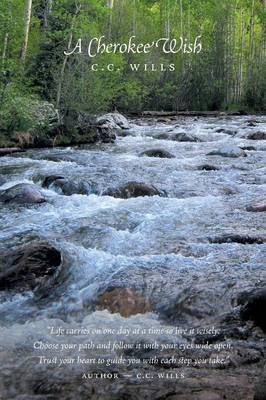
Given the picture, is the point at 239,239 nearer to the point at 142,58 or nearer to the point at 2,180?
the point at 2,180

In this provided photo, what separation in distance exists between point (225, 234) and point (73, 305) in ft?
8.66

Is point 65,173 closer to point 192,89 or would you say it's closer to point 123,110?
point 123,110

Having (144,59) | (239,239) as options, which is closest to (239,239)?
(239,239)

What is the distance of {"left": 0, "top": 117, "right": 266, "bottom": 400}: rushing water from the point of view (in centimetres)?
373

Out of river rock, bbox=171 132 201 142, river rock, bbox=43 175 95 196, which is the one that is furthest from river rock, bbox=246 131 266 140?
river rock, bbox=43 175 95 196

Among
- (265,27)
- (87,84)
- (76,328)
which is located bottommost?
(76,328)

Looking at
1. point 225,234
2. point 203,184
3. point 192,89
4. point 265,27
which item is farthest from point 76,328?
point 265,27

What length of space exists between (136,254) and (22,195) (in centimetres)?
331

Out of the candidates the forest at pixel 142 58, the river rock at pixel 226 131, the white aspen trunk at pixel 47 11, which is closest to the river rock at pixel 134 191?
the forest at pixel 142 58

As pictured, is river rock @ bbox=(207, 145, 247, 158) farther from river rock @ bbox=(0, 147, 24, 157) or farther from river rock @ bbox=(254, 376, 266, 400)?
river rock @ bbox=(254, 376, 266, 400)

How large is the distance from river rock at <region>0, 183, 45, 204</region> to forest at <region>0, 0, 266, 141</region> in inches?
282

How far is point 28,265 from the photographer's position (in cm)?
541

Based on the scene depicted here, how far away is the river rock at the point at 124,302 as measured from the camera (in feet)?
15.5

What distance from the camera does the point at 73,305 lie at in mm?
4844
